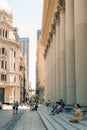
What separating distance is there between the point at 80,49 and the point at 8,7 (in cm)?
10452

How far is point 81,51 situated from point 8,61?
9210 cm

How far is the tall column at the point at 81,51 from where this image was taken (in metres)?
24.3

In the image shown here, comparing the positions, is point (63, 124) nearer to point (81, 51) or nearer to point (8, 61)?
point (81, 51)

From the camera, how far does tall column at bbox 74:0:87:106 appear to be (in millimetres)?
24281

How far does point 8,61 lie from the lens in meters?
116

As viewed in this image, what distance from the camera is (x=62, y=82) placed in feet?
121

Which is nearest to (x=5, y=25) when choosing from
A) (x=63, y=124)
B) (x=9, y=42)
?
(x=9, y=42)

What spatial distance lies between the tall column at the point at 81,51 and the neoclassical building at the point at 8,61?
286 ft

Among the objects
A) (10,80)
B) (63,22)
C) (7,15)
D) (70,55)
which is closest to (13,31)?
(7,15)

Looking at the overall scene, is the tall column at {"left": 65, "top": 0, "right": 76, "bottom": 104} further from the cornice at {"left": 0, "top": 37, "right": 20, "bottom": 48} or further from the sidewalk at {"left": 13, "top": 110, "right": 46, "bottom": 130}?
the cornice at {"left": 0, "top": 37, "right": 20, "bottom": 48}

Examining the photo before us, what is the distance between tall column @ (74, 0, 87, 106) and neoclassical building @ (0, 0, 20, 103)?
87.2m

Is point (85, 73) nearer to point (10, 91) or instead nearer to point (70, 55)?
point (70, 55)

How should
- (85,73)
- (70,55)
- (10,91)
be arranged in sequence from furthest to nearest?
(10,91) < (70,55) < (85,73)

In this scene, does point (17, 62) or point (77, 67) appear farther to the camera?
point (17, 62)
